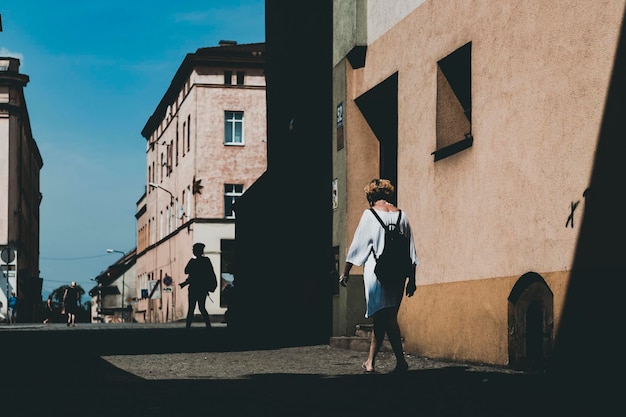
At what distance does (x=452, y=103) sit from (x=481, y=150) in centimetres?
131

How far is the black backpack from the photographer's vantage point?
31.9 feet

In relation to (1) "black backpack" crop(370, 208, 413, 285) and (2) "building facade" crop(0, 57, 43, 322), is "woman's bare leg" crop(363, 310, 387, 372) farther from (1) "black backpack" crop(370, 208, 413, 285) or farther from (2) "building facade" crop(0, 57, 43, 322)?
(2) "building facade" crop(0, 57, 43, 322)

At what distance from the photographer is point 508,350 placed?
1048 centimetres

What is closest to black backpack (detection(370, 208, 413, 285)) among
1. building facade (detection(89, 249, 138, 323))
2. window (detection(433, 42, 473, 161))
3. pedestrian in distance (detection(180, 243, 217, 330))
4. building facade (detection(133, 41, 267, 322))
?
window (detection(433, 42, 473, 161))

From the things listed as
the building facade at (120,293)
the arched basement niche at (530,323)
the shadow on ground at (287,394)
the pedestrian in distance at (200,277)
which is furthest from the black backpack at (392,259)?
the building facade at (120,293)

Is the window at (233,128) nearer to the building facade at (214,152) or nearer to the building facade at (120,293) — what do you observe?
the building facade at (214,152)

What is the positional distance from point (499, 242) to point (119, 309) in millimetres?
84174

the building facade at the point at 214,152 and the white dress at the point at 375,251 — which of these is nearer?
the white dress at the point at 375,251

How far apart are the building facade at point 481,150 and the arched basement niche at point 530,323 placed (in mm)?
15

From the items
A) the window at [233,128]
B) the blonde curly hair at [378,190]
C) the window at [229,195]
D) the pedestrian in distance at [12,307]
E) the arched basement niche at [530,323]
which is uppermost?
the window at [233,128]

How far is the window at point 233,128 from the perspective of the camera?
186 feet

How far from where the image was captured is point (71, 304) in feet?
117

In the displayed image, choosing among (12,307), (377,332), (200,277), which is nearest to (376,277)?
(377,332)

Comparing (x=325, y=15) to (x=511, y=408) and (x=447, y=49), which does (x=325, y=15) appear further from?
(x=511, y=408)
